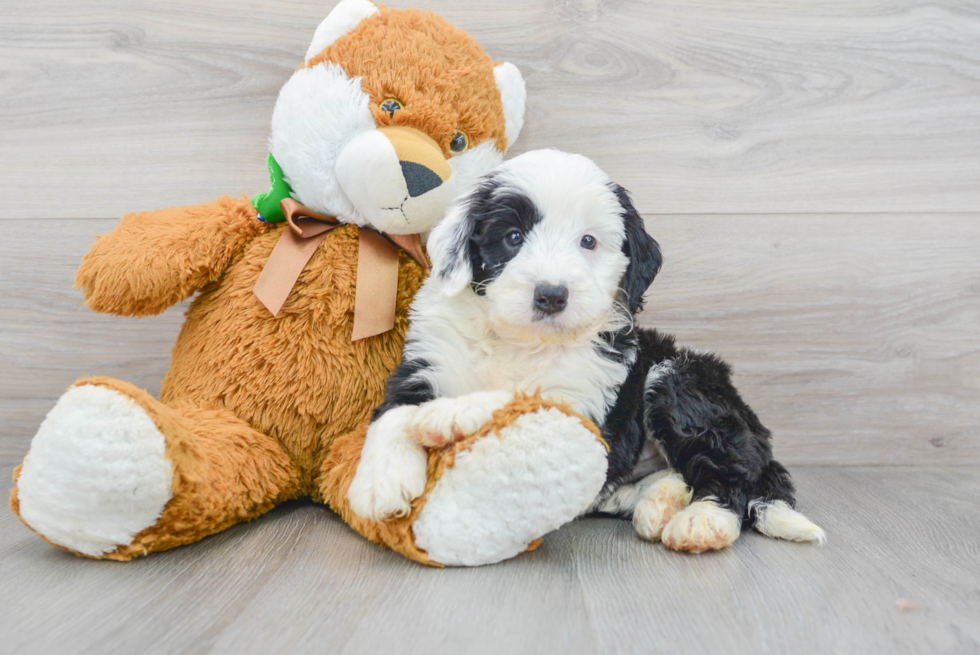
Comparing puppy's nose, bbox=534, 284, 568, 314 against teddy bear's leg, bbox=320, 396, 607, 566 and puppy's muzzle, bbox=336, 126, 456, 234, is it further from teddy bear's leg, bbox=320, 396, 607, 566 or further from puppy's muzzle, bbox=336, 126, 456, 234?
puppy's muzzle, bbox=336, 126, 456, 234

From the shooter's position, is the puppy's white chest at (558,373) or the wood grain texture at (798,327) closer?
the puppy's white chest at (558,373)

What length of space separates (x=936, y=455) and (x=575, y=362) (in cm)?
127

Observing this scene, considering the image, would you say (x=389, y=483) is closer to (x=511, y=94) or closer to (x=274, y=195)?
(x=274, y=195)

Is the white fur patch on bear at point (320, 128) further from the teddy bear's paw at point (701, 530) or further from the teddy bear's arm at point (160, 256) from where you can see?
the teddy bear's paw at point (701, 530)

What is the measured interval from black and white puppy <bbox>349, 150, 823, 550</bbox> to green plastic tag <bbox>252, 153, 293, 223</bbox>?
353 mm

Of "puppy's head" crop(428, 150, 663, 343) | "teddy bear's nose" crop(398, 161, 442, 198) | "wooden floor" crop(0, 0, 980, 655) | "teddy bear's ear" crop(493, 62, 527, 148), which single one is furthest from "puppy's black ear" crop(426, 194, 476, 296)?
"wooden floor" crop(0, 0, 980, 655)

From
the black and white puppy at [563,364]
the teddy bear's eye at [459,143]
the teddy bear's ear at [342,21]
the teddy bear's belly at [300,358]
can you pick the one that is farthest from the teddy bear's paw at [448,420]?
the teddy bear's ear at [342,21]

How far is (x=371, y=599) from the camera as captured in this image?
1.00 metres

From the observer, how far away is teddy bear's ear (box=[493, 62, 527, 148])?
147cm

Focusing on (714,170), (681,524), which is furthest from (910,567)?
(714,170)

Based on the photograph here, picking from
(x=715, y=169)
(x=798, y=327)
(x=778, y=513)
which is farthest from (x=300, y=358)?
(x=798, y=327)

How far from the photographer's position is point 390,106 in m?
1.32

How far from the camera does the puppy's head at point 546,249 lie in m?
1.10

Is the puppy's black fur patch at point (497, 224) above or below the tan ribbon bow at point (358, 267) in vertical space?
above
